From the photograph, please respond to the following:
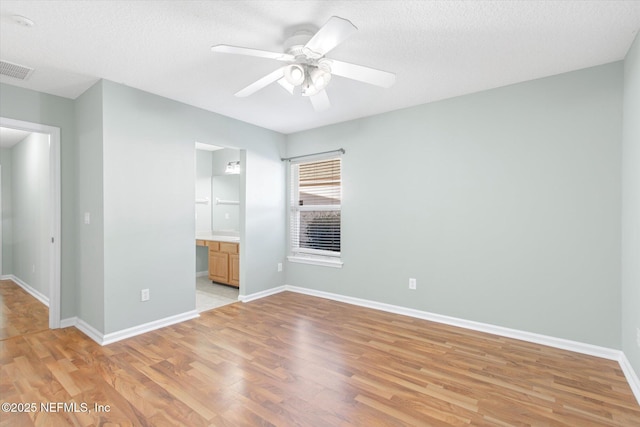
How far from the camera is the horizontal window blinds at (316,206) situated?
4.47 metres

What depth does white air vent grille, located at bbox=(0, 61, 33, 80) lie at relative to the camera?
261 centimetres

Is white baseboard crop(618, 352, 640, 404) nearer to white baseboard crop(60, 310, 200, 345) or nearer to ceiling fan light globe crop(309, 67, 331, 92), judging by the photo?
ceiling fan light globe crop(309, 67, 331, 92)

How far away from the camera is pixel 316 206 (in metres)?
4.65

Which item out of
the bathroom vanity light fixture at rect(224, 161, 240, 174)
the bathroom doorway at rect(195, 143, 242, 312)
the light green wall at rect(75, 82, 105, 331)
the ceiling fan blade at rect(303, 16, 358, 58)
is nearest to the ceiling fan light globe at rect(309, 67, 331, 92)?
the ceiling fan blade at rect(303, 16, 358, 58)

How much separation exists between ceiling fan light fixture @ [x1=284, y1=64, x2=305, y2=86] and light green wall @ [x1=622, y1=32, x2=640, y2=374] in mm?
2263

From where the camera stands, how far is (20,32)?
7.05 feet

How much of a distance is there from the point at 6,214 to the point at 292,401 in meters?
6.71

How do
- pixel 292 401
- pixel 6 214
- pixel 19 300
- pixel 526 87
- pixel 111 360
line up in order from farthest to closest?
pixel 6 214 → pixel 19 300 → pixel 526 87 → pixel 111 360 → pixel 292 401

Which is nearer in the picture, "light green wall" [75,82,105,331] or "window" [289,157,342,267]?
"light green wall" [75,82,105,331]

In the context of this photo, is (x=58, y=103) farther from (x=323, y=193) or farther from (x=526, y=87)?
(x=526, y=87)

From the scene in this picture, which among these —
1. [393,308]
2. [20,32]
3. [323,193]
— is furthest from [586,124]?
[20,32]

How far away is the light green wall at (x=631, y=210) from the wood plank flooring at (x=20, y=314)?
520 cm

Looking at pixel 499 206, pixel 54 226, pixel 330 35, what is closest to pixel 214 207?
pixel 54 226

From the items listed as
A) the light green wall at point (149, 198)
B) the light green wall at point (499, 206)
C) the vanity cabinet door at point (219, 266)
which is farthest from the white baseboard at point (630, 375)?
the vanity cabinet door at point (219, 266)
